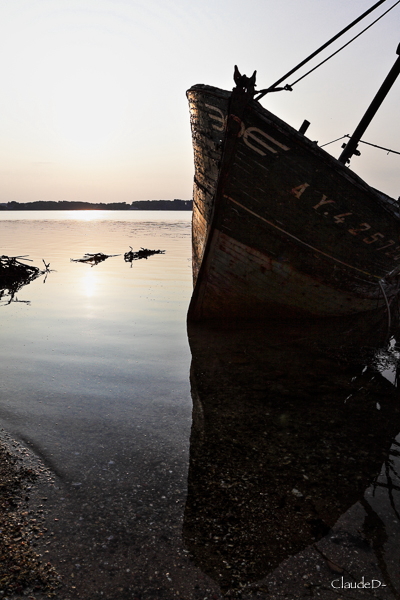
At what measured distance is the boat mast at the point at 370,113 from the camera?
952cm

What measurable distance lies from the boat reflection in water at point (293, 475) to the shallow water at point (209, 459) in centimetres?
1

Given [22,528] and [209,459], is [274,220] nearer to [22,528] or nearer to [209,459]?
[209,459]

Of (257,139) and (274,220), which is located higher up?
(257,139)

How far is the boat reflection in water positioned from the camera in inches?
92.2

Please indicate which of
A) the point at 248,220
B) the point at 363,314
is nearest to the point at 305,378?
the point at 248,220

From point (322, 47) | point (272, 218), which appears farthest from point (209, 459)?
point (322, 47)

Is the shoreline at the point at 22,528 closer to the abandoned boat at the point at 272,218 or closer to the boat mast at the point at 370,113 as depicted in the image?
the abandoned boat at the point at 272,218

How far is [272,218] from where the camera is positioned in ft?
23.8

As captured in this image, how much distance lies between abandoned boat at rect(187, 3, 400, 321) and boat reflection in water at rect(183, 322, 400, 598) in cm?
220

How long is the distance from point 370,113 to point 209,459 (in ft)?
32.0

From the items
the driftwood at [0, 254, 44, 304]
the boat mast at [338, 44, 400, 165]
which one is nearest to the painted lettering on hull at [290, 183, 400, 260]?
the boat mast at [338, 44, 400, 165]

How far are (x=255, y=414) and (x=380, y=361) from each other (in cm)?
300

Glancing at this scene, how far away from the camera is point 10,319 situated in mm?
8000

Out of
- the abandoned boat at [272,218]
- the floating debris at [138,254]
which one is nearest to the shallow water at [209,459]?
the abandoned boat at [272,218]
